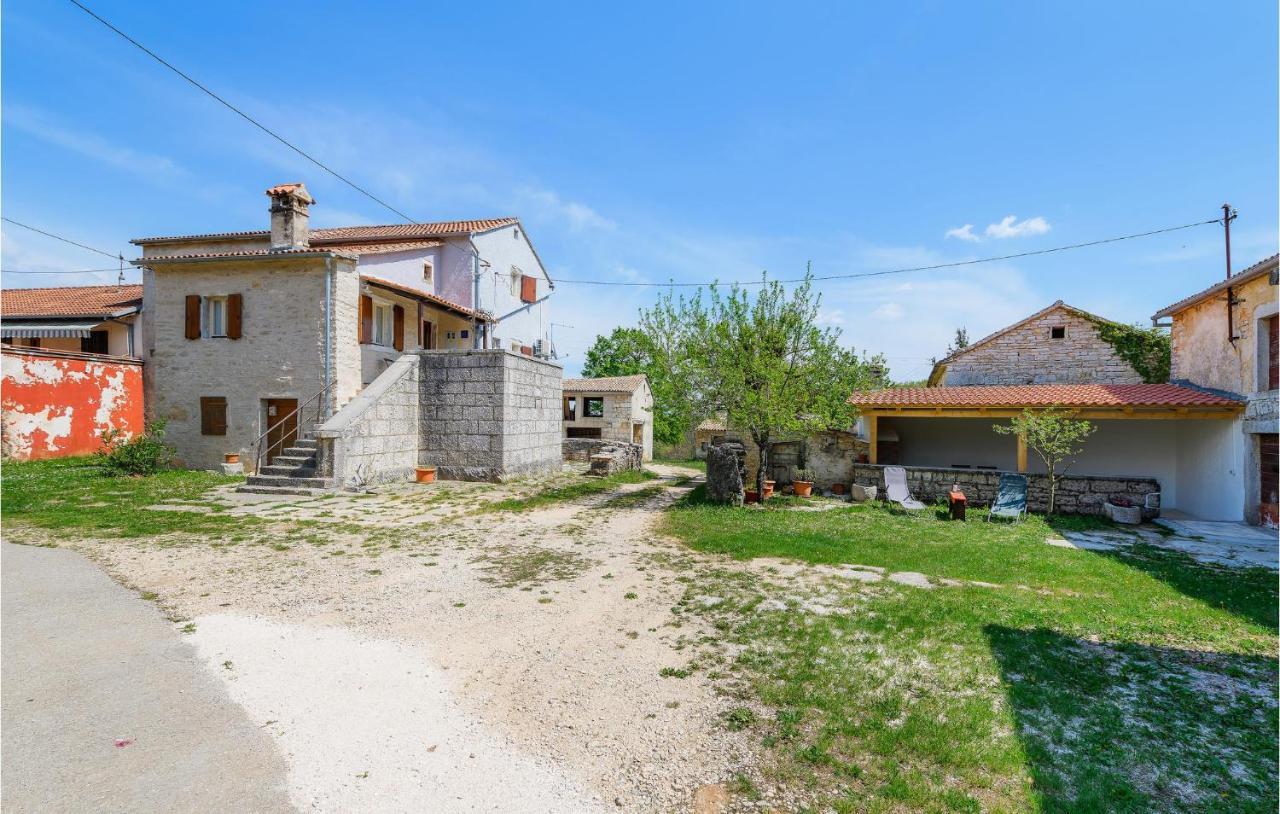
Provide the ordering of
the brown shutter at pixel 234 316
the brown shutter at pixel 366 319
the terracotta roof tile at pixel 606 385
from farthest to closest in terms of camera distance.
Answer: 1. the terracotta roof tile at pixel 606 385
2. the brown shutter at pixel 366 319
3. the brown shutter at pixel 234 316

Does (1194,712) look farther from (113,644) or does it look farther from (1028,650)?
(113,644)

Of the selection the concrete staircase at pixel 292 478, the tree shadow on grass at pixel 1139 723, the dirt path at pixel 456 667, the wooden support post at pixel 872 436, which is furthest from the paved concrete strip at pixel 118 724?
the wooden support post at pixel 872 436

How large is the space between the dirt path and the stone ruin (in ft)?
14.7

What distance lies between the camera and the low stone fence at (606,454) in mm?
16891

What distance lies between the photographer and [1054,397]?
13.3 meters

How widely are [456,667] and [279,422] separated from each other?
13573 millimetres

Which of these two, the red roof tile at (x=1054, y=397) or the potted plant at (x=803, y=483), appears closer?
the red roof tile at (x=1054, y=397)

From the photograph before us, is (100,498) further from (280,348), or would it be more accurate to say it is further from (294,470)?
(280,348)

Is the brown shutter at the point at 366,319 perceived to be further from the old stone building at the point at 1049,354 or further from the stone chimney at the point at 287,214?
the old stone building at the point at 1049,354

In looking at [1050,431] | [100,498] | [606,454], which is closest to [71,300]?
[100,498]

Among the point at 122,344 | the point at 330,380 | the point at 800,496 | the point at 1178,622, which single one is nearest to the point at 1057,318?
the point at 800,496

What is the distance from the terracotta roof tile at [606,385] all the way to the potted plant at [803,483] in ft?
54.4

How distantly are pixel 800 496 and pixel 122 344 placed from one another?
2327cm

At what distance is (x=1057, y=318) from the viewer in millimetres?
19953
